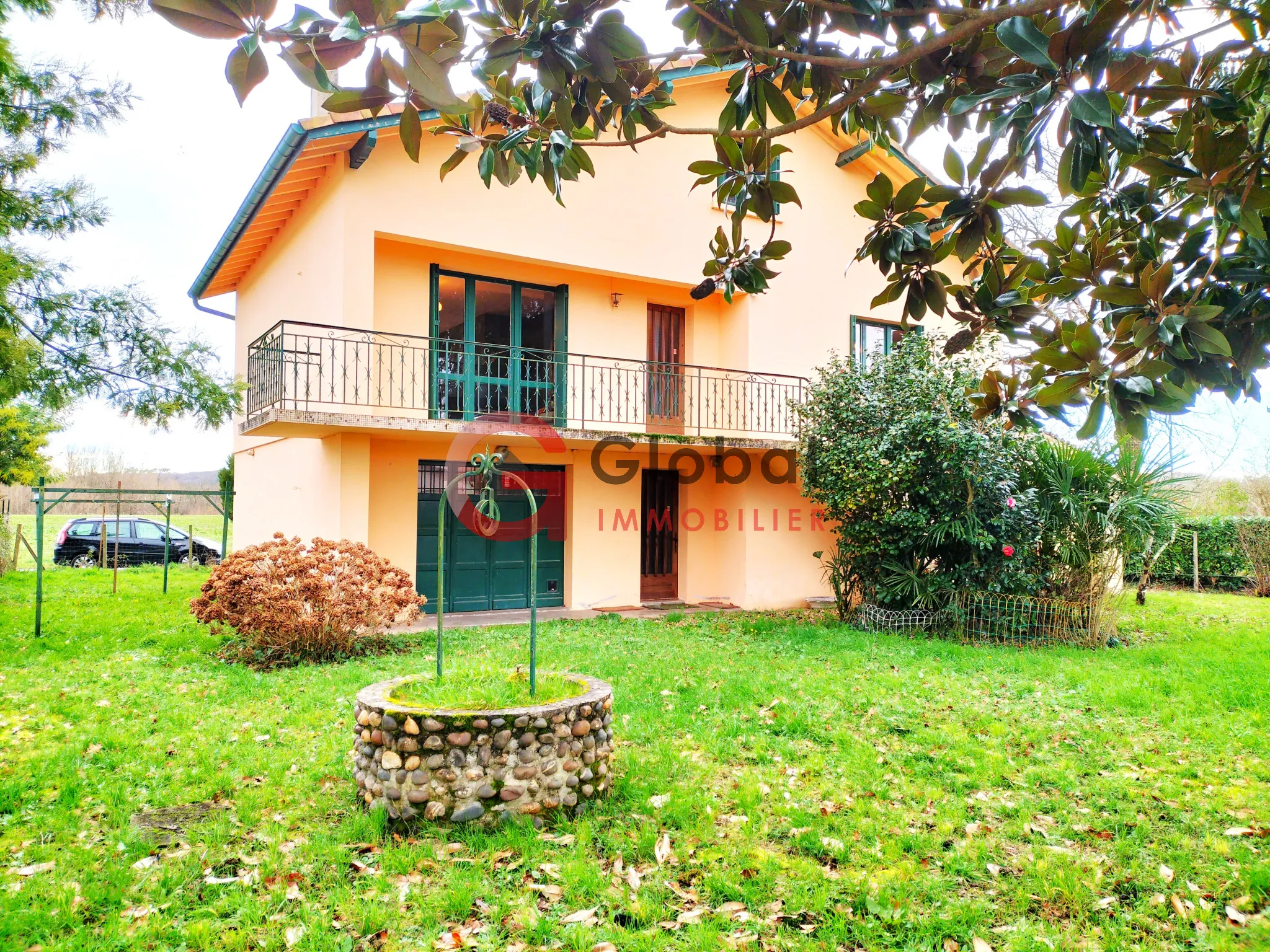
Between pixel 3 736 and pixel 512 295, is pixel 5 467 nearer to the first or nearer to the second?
pixel 512 295

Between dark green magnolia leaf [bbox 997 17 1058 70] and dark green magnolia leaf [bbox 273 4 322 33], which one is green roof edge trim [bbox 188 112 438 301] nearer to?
dark green magnolia leaf [bbox 273 4 322 33]

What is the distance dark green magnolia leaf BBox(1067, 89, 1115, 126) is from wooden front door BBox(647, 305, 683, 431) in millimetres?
10482

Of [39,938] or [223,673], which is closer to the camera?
[39,938]

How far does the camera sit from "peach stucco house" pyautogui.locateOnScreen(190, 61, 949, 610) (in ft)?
33.1

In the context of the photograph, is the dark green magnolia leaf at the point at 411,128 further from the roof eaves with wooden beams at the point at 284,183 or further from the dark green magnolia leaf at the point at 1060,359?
the roof eaves with wooden beams at the point at 284,183

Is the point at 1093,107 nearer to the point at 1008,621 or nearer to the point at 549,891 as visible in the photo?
the point at 549,891

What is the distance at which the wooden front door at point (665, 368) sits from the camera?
1285 cm

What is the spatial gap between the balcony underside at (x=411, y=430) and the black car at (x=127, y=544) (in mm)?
10878

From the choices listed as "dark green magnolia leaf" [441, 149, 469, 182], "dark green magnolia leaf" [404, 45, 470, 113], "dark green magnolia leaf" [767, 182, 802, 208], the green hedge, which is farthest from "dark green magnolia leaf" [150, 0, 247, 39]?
the green hedge

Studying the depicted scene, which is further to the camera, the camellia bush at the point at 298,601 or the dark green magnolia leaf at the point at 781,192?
the camellia bush at the point at 298,601

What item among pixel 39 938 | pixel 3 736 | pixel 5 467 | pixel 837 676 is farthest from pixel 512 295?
pixel 5 467

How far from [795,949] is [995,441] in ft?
25.7

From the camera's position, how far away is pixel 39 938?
309 centimetres

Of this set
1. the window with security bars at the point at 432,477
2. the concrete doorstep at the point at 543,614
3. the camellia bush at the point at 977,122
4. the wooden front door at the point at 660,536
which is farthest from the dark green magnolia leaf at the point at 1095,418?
the wooden front door at the point at 660,536
